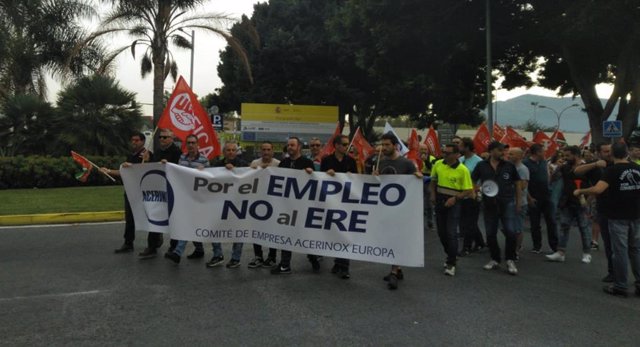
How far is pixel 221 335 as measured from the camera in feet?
13.6

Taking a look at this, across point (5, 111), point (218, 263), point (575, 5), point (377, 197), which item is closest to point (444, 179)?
point (377, 197)

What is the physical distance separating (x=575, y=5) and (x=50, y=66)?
20.3 m

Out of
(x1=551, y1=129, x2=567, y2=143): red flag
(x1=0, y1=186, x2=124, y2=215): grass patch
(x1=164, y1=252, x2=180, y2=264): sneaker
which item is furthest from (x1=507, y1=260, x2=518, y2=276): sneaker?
(x1=551, y1=129, x2=567, y2=143): red flag

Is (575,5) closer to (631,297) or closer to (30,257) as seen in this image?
(631,297)

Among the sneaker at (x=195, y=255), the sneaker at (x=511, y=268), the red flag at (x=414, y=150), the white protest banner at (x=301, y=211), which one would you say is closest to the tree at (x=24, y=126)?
the red flag at (x=414, y=150)

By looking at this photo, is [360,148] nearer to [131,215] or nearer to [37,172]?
[131,215]

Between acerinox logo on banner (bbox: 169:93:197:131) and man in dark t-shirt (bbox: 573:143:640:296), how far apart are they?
5.58 meters

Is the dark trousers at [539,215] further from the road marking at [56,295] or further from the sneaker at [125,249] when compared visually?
the road marking at [56,295]

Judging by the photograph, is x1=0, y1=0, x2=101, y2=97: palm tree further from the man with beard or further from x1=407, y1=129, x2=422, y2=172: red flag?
the man with beard

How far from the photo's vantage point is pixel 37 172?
1559cm

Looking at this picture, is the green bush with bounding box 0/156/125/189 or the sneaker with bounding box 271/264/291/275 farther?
the green bush with bounding box 0/156/125/189

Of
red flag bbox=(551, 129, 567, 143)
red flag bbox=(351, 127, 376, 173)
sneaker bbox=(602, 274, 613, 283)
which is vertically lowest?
sneaker bbox=(602, 274, 613, 283)

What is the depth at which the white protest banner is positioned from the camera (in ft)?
19.1

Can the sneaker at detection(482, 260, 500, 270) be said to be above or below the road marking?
above
